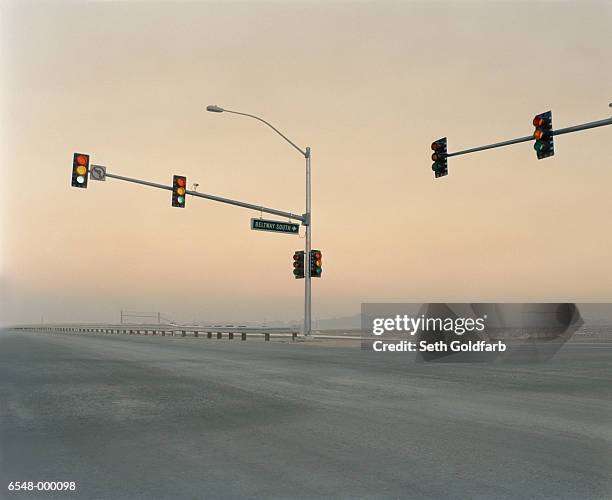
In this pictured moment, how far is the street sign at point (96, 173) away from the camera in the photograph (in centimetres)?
2684

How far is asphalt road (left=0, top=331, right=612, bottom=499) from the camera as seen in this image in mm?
5254

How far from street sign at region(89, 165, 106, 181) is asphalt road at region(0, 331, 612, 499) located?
14336 millimetres

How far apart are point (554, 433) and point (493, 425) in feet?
2.64

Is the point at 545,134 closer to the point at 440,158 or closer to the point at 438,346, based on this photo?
the point at 440,158

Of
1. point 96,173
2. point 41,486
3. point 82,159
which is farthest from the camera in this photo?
point 96,173

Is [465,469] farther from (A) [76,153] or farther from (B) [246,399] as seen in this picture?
(A) [76,153]

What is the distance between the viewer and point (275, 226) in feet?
116

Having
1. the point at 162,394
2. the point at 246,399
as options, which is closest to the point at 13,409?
the point at 162,394

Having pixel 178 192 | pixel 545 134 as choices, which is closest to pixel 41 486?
pixel 545 134

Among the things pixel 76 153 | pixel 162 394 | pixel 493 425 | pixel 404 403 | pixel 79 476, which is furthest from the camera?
pixel 76 153

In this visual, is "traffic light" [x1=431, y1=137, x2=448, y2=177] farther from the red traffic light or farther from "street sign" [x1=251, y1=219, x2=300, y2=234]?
the red traffic light

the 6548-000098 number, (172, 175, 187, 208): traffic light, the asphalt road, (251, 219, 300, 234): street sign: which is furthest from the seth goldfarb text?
the 6548-000098 number

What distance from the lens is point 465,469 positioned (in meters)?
5.76

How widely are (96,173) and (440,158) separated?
15.0 metres
